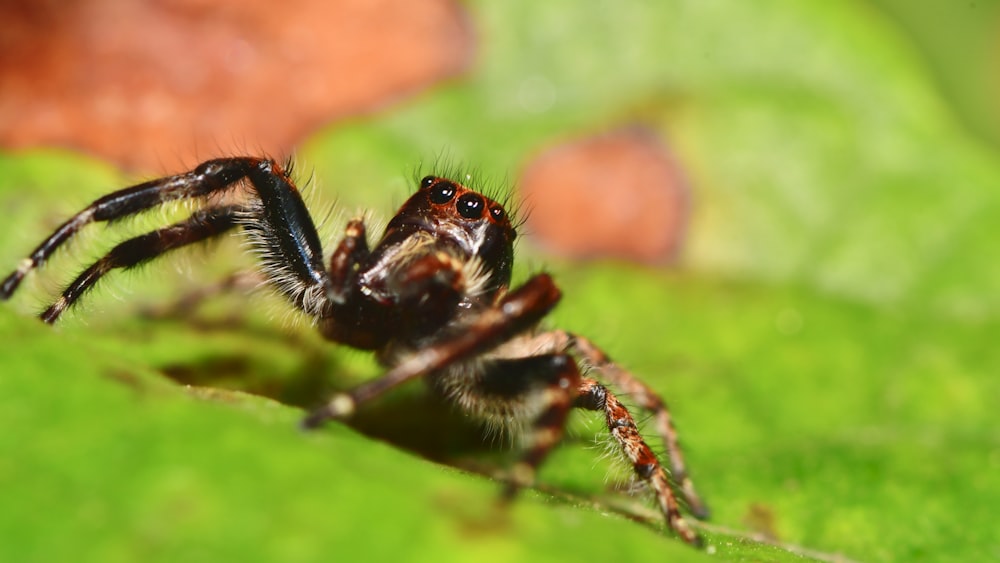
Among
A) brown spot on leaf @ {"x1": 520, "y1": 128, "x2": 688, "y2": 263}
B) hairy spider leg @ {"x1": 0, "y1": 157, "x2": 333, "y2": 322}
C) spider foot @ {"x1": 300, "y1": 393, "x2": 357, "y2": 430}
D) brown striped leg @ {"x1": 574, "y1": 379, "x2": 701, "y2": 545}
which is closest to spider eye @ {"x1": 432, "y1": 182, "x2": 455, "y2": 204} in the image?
hairy spider leg @ {"x1": 0, "y1": 157, "x2": 333, "y2": 322}

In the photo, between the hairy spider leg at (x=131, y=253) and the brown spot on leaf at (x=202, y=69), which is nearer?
the hairy spider leg at (x=131, y=253)

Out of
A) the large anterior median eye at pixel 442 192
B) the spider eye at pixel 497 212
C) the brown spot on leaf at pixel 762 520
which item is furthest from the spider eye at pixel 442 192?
the brown spot on leaf at pixel 762 520

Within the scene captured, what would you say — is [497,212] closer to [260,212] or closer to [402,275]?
[402,275]

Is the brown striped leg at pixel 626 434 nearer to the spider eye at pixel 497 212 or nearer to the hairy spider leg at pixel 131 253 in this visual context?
the spider eye at pixel 497 212

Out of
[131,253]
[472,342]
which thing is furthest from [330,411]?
[131,253]

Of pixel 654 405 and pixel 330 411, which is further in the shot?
pixel 654 405

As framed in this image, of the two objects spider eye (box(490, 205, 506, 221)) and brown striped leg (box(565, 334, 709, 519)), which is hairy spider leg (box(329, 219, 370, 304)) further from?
brown striped leg (box(565, 334, 709, 519))
